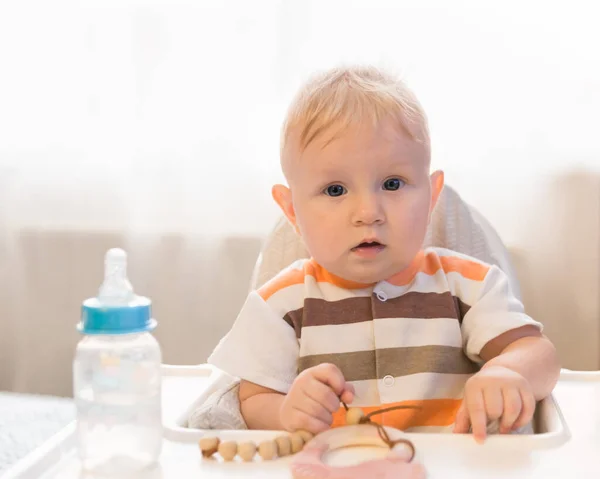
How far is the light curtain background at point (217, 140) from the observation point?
162 centimetres

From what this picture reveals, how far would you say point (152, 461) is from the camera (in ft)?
2.54

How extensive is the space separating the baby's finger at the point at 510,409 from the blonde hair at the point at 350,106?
1.06 feet

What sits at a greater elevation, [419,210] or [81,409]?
[419,210]

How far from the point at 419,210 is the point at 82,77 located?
1098mm

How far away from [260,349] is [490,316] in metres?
0.29

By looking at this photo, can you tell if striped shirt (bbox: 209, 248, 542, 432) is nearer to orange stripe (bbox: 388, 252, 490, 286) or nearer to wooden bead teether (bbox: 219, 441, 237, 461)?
orange stripe (bbox: 388, 252, 490, 286)

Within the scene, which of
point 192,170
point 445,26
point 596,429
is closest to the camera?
point 596,429

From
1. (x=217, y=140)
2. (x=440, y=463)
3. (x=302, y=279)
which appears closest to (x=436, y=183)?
(x=302, y=279)

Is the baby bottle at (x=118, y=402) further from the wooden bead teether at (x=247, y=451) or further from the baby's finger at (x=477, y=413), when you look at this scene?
the baby's finger at (x=477, y=413)

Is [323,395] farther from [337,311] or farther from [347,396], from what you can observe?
[337,311]

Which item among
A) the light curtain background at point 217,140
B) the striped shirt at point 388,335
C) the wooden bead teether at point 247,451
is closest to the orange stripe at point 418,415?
the striped shirt at point 388,335

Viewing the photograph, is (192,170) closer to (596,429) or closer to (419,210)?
(419,210)

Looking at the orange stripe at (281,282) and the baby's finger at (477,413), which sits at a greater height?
the orange stripe at (281,282)

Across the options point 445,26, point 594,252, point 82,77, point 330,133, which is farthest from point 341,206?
point 82,77
